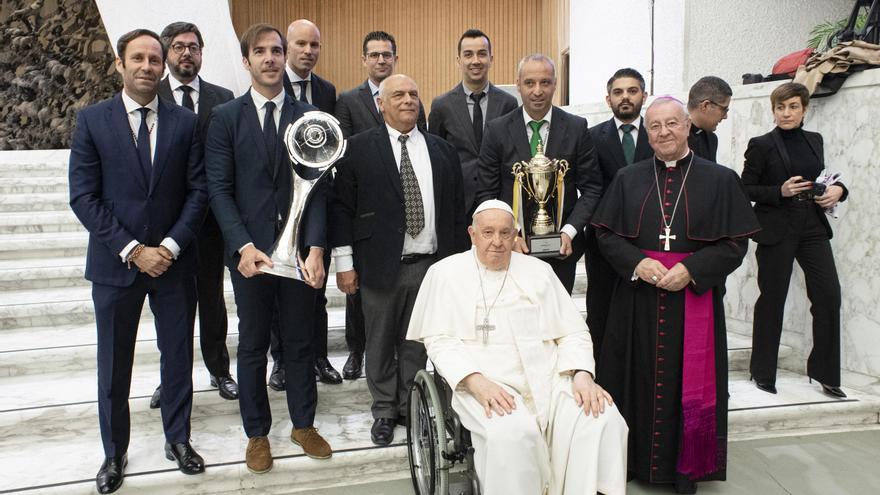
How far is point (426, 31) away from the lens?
12.8 meters

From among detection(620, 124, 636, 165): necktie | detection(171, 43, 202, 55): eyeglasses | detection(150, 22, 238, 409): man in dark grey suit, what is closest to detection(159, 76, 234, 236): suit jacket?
detection(150, 22, 238, 409): man in dark grey suit

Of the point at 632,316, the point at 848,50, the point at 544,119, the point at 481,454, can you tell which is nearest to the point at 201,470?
the point at 481,454

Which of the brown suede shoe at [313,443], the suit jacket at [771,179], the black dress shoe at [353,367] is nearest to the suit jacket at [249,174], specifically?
the brown suede shoe at [313,443]

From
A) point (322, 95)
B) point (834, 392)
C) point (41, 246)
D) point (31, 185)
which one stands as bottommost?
point (834, 392)

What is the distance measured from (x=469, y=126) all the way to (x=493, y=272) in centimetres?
135

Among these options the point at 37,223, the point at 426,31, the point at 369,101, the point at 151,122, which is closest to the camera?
the point at 151,122

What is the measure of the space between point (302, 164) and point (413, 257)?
77cm

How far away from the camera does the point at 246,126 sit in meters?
3.07

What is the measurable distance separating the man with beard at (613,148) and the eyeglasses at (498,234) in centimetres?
95

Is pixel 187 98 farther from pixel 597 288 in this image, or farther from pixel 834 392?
pixel 834 392

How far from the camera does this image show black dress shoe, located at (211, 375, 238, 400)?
3760 mm

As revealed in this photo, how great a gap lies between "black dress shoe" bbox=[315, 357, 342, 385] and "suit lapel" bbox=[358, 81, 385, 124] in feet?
4.49

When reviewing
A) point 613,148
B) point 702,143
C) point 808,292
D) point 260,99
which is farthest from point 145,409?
point 808,292

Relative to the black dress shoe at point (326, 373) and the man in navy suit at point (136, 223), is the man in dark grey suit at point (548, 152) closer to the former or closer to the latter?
the black dress shoe at point (326, 373)
